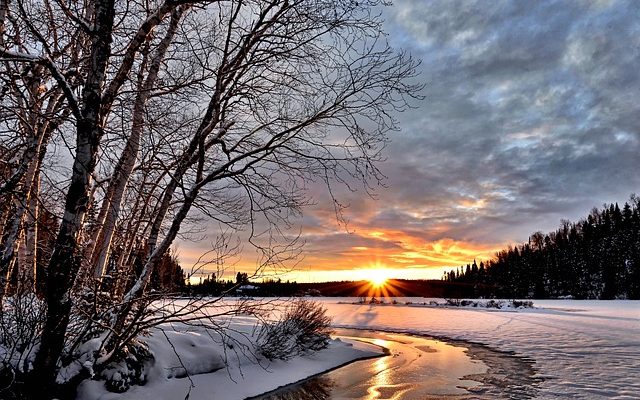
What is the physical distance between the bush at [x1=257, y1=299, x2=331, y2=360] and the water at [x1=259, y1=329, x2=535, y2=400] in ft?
5.31

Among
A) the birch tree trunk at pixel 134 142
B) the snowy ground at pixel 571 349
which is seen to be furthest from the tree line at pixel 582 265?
the birch tree trunk at pixel 134 142

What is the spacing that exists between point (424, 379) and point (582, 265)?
281 feet

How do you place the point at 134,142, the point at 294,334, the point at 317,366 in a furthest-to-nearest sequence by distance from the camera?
the point at 294,334, the point at 317,366, the point at 134,142

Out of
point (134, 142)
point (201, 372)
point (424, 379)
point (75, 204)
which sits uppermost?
point (134, 142)

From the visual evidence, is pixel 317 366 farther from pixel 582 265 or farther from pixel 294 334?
pixel 582 265

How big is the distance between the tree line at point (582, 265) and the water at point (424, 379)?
235ft

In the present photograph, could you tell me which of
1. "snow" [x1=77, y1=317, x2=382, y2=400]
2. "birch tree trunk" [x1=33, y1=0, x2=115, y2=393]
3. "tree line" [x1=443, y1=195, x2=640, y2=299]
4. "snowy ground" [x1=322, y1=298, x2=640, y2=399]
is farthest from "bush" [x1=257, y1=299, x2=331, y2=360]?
"tree line" [x1=443, y1=195, x2=640, y2=299]

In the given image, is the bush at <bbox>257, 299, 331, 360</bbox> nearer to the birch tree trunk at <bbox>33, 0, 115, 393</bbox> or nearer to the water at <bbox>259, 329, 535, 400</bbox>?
the water at <bbox>259, 329, 535, 400</bbox>

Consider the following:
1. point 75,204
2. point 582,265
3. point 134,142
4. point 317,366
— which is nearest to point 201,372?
point 317,366

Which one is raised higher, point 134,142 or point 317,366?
point 134,142

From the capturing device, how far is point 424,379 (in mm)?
11484

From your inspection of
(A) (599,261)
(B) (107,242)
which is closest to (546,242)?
(A) (599,261)

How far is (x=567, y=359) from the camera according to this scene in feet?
43.8

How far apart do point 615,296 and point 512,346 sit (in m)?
70.4
